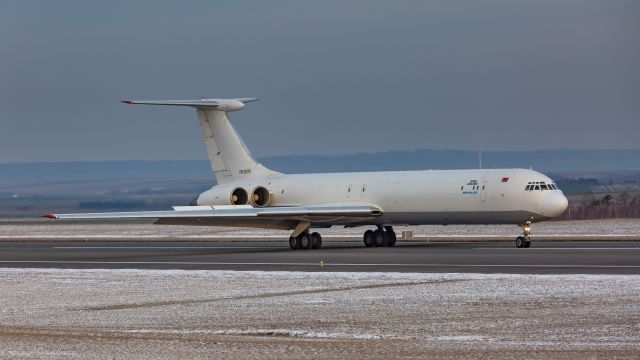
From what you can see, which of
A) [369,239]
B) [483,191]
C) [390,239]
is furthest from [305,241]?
[483,191]

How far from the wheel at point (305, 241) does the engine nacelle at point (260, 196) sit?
13.6 ft

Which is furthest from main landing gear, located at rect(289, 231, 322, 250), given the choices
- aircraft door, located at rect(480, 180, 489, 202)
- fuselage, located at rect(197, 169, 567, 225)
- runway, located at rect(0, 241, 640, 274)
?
aircraft door, located at rect(480, 180, 489, 202)

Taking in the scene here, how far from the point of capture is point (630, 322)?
1573 cm

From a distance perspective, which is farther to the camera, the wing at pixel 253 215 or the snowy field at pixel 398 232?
the snowy field at pixel 398 232

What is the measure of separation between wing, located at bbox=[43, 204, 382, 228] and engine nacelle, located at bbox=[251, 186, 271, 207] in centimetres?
213

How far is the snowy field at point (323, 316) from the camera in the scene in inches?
536

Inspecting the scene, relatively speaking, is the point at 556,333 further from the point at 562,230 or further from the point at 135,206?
the point at 135,206

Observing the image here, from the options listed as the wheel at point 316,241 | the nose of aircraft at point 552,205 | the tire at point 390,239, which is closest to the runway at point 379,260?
the nose of aircraft at point 552,205

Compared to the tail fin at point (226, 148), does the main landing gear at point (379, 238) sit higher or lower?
lower

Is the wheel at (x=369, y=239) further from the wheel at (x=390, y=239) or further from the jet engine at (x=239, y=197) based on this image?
the jet engine at (x=239, y=197)

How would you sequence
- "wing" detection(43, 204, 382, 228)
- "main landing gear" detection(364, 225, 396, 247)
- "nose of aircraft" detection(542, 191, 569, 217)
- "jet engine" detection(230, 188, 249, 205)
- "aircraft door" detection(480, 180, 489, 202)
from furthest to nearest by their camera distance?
"jet engine" detection(230, 188, 249, 205), "main landing gear" detection(364, 225, 396, 247), "aircraft door" detection(480, 180, 489, 202), "wing" detection(43, 204, 382, 228), "nose of aircraft" detection(542, 191, 569, 217)

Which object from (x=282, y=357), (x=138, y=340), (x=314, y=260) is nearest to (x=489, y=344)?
(x=282, y=357)

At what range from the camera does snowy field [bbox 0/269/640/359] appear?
1361 centimetres

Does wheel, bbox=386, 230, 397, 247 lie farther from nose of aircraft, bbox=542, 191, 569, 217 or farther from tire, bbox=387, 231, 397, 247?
nose of aircraft, bbox=542, 191, 569, 217
